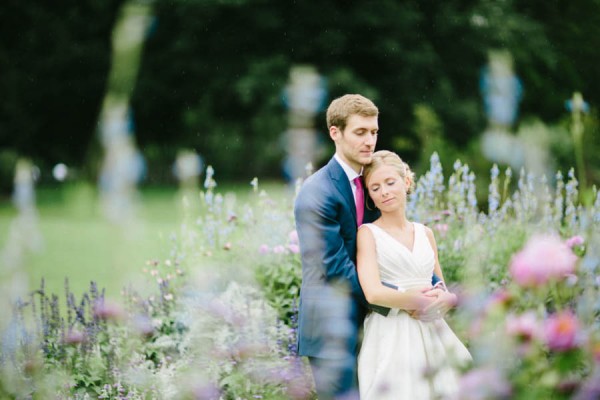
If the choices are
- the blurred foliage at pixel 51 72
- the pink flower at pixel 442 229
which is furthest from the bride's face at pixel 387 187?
the blurred foliage at pixel 51 72

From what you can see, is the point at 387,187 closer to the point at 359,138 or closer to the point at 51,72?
the point at 359,138

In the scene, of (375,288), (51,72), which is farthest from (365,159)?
(51,72)

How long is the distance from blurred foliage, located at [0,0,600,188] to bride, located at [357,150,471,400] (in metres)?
11.6

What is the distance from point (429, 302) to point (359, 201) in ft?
1.56

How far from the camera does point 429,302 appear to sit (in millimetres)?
2709

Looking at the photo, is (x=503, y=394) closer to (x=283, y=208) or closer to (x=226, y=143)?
(x=283, y=208)

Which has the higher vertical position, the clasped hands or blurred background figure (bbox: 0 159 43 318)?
blurred background figure (bbox: 0 159 43 318)

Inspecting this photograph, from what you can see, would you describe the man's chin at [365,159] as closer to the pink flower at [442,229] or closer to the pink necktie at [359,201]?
the pink necktie at [359,201]

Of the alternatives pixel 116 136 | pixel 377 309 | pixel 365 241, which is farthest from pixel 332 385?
pixel 116 136

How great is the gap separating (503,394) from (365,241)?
131 cm

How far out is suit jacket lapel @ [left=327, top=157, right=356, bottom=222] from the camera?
9.20 ft

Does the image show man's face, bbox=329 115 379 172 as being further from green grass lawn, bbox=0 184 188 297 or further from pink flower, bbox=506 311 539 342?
pink flower, bbox=506 311 539 342

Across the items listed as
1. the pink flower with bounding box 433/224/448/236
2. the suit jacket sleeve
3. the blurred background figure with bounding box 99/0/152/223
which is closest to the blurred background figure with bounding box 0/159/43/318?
the blurred background figure with bounding box 99/0/152/223

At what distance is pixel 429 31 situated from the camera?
17.5 m
